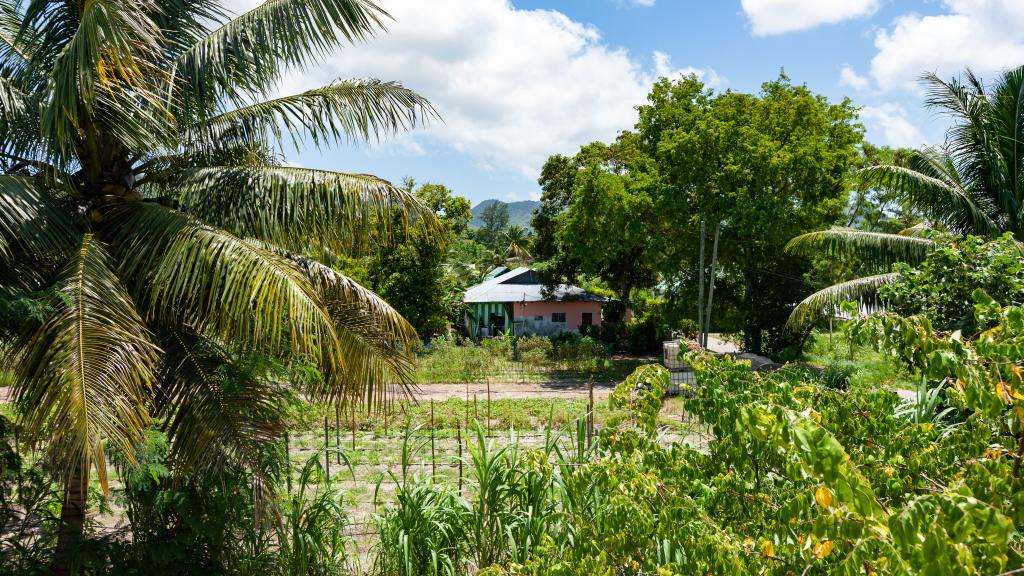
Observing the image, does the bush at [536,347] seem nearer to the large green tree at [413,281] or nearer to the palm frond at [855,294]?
the large green tree at [413,281]

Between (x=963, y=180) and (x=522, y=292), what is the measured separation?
62.1 feet

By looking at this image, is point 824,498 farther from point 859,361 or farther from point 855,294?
point 859,361

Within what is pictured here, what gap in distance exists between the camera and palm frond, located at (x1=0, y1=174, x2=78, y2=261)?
156 inches

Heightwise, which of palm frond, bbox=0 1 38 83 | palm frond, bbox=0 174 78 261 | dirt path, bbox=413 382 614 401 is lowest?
dirt path, bbox=413 382 614 401

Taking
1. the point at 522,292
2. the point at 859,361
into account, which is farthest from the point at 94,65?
the point at 522,292

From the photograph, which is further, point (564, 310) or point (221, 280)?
point (564, 310)

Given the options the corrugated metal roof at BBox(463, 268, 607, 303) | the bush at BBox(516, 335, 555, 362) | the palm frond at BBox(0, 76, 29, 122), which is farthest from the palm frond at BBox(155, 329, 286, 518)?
the corrugated metal roof at BBox(463, 268, 607, 303)

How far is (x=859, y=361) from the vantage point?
20359mm

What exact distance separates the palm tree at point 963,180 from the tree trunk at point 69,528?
465 inches

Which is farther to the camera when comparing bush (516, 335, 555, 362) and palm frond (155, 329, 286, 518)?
bush (516, 335, 555, 362)

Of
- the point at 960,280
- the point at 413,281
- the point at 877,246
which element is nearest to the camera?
the point at 960,280

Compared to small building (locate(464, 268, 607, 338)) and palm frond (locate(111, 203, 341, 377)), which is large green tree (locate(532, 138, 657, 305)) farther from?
palm frond (locate(111, 203, 341, 377))

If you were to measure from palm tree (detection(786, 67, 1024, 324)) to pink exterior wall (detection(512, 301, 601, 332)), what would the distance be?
57.0ft

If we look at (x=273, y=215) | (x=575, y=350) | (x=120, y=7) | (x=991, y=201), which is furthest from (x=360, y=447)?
(x=575, y=350)
